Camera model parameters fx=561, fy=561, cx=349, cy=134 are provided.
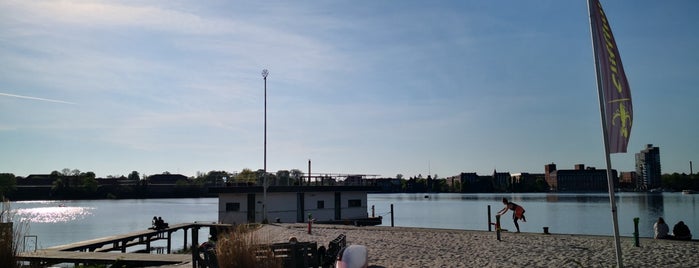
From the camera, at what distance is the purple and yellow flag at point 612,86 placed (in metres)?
11.6

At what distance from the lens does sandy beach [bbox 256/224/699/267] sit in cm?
1644

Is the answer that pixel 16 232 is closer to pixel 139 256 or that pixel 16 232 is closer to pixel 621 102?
pixel 139 256

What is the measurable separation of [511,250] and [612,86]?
889 centimetres

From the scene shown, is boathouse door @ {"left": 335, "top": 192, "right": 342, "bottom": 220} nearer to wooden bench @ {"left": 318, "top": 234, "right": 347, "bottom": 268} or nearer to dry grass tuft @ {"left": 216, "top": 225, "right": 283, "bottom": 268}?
wooden bench @ {"left": 318, "top": 234, "right": 347, "bottom": 268}

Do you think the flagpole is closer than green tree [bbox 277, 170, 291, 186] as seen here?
Yes

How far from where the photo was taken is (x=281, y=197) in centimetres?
4050

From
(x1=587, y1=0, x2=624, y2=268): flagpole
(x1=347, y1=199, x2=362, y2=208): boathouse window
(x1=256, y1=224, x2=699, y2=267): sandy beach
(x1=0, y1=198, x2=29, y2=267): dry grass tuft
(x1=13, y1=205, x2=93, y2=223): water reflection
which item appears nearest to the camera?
(x1=0, y1=198, x2=29, y2=267): dry grass tuft

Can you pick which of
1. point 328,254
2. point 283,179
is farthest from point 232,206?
point 328,254

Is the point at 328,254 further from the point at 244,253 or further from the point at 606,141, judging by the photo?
the point at 606,141

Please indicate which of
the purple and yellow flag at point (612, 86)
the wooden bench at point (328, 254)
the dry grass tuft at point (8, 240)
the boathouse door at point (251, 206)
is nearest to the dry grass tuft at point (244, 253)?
the dry grass tuft at point (8, 240)

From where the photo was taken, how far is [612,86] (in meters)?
11.8

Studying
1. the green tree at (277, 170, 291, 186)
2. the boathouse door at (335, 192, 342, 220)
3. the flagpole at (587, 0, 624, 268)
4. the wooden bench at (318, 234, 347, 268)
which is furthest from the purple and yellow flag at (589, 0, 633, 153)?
the green tree at (277, 170, 291, 186)

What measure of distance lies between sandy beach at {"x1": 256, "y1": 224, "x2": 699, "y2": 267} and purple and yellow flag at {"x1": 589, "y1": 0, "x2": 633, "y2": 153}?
190 inches

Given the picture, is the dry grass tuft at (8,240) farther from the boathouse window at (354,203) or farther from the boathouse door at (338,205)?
the boathouse window at (354,203)
